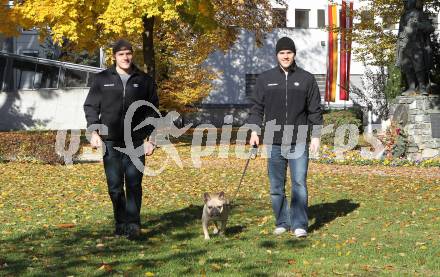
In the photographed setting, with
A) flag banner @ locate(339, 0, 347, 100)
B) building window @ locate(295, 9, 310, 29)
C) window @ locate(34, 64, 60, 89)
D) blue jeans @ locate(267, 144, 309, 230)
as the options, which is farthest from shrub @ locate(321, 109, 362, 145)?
building window @ locate(295, 9, 310, 29)

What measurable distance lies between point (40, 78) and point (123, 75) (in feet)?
111

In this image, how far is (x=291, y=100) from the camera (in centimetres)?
896

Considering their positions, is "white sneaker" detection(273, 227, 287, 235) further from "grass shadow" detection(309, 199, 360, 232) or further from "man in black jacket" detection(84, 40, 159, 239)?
"man in black jacket" detection(84, 40, 159, 239)

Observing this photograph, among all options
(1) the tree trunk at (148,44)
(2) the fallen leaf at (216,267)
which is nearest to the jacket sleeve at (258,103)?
(2) the fallen leaf at (216,267)

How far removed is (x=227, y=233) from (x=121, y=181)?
1.43 meters

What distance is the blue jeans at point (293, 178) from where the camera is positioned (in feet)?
29.7

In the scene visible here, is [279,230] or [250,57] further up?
[250,57]

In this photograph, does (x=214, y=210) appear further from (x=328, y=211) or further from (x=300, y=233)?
(x=328, y=211)

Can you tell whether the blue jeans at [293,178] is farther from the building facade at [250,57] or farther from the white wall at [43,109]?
the building facade at [250,57]

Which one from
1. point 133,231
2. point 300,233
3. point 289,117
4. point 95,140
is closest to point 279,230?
point 300,233

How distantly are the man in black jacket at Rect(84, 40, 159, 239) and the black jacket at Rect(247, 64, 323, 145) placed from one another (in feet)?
4.22

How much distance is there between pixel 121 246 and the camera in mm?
8539

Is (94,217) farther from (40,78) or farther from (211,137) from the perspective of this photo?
(40,78)

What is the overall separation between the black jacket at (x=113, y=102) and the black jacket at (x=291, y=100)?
1325 millimetres
